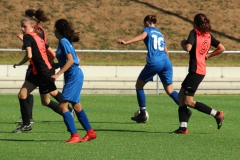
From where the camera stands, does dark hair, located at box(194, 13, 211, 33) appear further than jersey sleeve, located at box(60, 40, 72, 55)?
Yes

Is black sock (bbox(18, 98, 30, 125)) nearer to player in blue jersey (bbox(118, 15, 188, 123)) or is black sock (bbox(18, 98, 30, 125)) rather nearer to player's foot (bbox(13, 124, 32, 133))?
player's foot (bbox(13, 124, 32, 133))

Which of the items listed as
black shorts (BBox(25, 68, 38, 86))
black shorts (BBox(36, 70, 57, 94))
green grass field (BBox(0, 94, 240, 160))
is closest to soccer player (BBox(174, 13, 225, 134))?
green grass field (BBox(0, 94, 240, 160))

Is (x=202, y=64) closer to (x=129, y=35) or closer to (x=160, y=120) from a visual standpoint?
(x=160, y=120)

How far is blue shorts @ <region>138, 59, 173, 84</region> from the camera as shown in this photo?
11797mm

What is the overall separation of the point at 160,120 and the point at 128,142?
10.8 ft

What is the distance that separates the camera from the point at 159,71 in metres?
11.9

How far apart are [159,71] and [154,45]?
18.2 inches

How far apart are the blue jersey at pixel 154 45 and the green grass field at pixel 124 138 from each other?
1.09 m

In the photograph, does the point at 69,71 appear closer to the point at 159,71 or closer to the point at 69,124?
the point at 69,124

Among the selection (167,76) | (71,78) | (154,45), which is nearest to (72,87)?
(71,78)

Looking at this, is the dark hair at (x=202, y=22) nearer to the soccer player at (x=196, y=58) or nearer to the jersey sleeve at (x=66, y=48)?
the soccer player at (x=196, y=58)

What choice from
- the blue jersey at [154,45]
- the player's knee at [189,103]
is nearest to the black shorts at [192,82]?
the player's knee at [189,103]

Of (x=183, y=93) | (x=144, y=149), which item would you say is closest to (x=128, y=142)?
(x=144, y=149)

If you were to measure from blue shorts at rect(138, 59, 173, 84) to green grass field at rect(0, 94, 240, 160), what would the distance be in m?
0.76
